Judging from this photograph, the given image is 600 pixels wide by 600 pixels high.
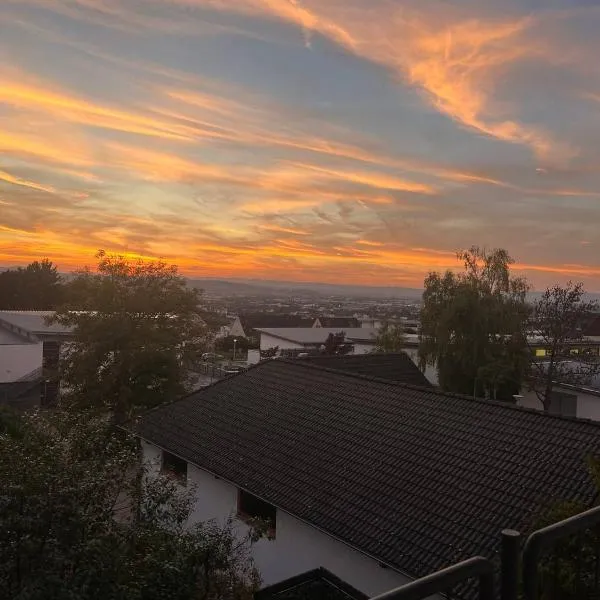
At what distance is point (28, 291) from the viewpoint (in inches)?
2844

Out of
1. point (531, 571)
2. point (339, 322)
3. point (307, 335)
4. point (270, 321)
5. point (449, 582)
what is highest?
point (449, 582)

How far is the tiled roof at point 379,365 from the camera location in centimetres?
2316

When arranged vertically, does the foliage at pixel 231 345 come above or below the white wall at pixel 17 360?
below

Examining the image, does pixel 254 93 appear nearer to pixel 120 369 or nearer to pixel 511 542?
pixel 120 369

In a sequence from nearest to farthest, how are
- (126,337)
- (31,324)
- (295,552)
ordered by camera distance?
(295,552)
(126,337)
(31,324)

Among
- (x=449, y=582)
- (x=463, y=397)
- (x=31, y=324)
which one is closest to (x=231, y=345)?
(x=31, y=324)

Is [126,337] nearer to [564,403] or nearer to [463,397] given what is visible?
[463,397]

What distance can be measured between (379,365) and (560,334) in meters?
11.6

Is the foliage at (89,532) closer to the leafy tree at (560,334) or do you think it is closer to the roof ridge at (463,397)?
the roof ridge at (463,397)

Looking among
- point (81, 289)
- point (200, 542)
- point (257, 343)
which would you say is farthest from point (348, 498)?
point (257, 343)

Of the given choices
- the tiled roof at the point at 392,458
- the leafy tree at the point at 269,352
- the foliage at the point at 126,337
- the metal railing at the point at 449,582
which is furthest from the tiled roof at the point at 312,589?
the leafy tree at the point at 269,352

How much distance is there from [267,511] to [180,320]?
15.0 m

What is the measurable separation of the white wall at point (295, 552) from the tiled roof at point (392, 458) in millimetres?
433

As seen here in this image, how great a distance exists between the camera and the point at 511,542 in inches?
98.0
